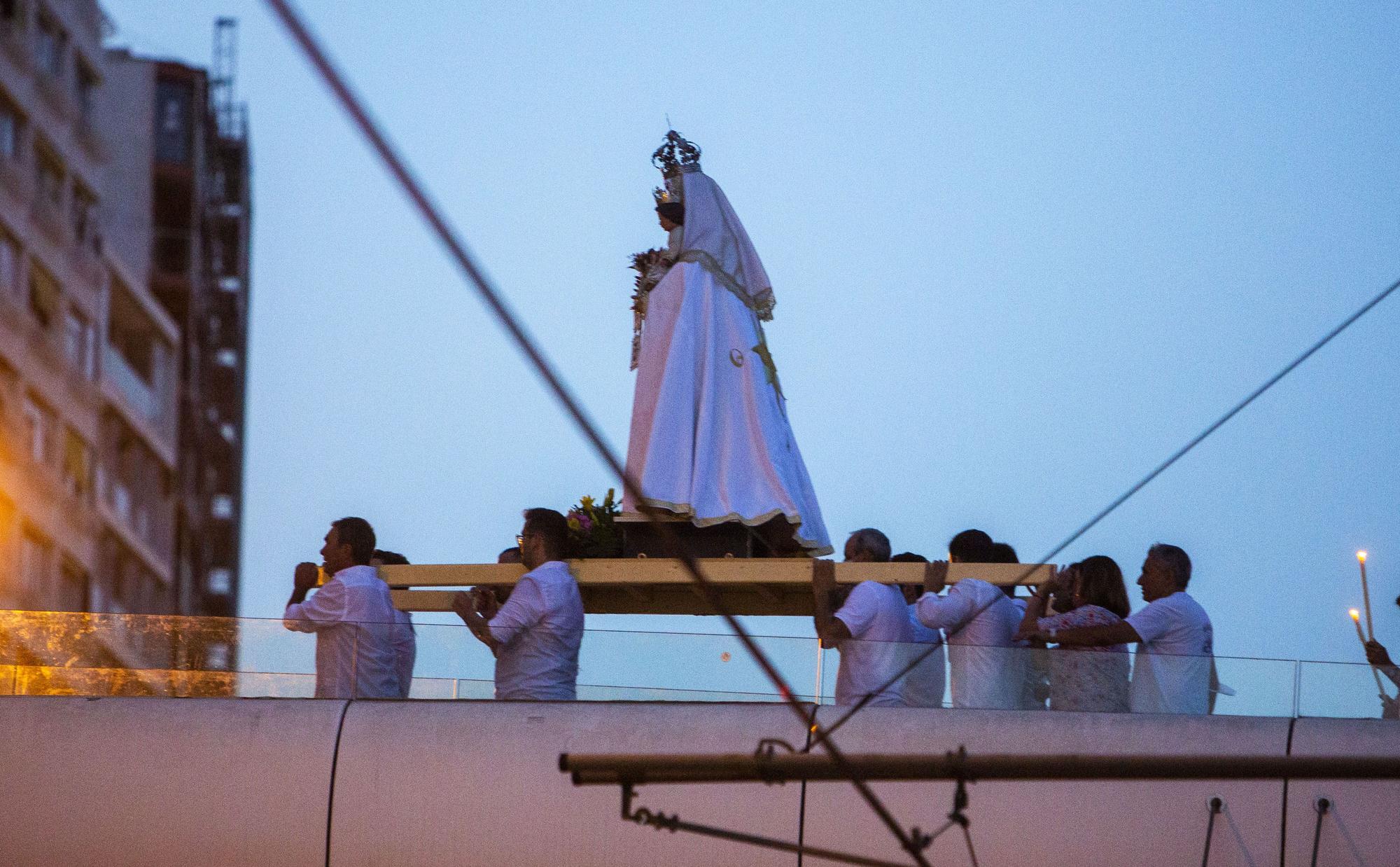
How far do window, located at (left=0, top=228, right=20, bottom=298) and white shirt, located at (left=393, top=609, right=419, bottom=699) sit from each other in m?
34.9

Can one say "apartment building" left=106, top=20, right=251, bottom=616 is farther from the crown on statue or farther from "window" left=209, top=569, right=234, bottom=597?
the crown on statue

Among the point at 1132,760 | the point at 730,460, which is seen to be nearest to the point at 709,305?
the point at 730,460

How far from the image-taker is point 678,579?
11023 mm

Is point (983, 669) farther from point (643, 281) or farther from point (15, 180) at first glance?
point (15, 180)

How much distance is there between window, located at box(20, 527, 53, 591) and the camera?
41094mm

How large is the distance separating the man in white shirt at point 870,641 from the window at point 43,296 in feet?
122

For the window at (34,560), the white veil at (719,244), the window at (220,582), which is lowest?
the window at (220,582)

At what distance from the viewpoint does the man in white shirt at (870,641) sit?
30.7 feet

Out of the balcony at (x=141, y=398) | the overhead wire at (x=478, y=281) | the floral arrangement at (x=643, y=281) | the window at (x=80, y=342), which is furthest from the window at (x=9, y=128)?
the overhead wire at (x=478, y=281)

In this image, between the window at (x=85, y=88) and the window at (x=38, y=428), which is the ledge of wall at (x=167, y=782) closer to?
the window at (x=38, y=428)

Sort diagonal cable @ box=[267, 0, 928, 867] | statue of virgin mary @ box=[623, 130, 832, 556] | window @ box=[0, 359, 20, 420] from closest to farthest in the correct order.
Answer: diagonal cable @ box=[267, 0, 928, 867] < statue of virgin mary @ box=[623, 130, 832, 556] < window @ box=[0, 359, 20, 420]

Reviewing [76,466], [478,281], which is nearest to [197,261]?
[76,466]

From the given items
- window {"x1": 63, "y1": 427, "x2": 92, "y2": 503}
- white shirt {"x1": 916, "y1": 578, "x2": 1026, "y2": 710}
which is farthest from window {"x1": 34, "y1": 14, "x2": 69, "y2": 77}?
white shirt {"x1": 916, "y1": 578, "x2": 1026, "y2": 710}

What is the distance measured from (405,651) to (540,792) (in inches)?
38.9
